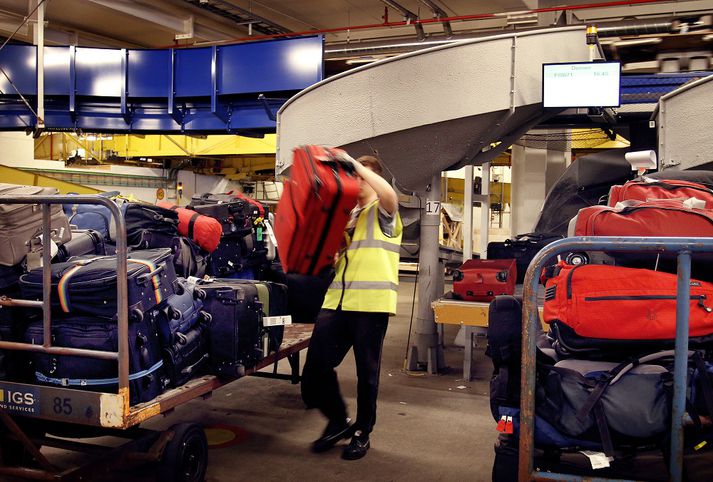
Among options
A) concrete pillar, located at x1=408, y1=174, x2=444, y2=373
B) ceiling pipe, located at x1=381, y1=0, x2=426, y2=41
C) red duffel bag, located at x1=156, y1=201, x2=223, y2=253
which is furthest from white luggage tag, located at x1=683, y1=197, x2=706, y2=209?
ceiling pipe, located at x1=381, y1=0, x2=426, y2=41

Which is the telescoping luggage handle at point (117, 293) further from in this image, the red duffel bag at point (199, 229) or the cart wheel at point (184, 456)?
the red duffel bag at point (199, 229)

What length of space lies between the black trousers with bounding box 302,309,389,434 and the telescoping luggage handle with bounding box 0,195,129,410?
134 centimetres

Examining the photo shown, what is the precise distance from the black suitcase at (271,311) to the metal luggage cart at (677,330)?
2277mm

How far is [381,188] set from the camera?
388 centimetres

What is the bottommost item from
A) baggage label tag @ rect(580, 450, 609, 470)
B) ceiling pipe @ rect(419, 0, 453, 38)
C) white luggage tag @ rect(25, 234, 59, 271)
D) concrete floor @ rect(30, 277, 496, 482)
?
concrete floor @ rect(30, 277, 496, 482)

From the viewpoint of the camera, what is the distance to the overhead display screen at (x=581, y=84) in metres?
5.98

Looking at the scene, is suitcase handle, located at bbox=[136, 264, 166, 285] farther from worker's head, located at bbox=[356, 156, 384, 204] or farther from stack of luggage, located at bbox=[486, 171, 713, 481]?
stack of luggage, located at bbox=[486, 171, 713, 481]

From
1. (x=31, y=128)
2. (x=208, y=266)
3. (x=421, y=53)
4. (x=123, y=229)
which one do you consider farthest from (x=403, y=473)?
(x=31, y=128)

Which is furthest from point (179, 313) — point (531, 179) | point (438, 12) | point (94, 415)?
point (438, 12)

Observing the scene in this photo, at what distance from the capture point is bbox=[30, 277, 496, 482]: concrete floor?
405 centimetres

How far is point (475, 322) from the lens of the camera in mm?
6176

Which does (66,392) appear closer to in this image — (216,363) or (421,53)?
(216,363)

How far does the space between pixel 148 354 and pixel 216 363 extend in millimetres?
628

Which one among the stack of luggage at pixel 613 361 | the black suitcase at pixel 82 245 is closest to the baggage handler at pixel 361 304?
the stack of luggage at pixel 613 361
